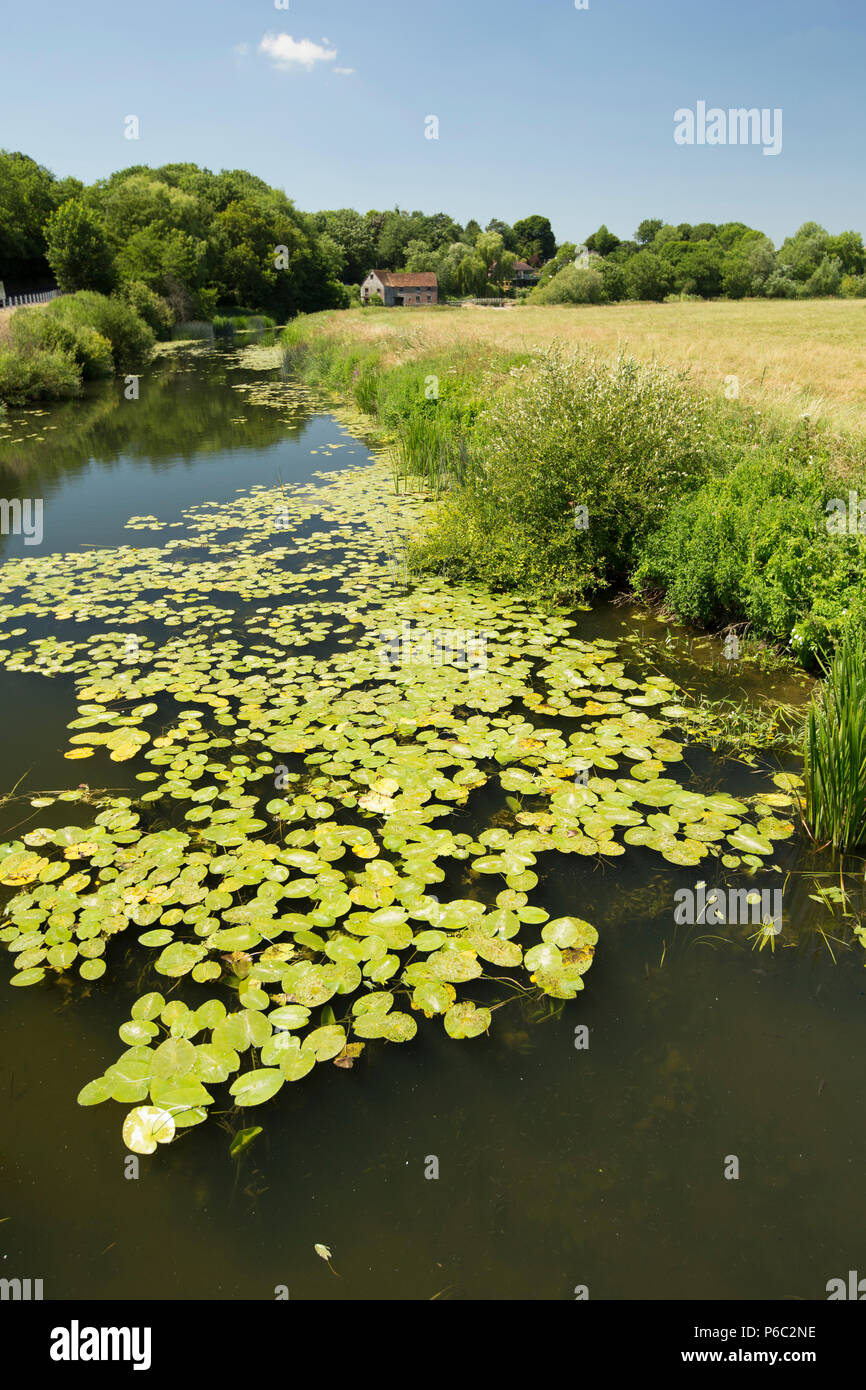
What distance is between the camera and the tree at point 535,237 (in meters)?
139

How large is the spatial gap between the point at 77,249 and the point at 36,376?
16.2 meters

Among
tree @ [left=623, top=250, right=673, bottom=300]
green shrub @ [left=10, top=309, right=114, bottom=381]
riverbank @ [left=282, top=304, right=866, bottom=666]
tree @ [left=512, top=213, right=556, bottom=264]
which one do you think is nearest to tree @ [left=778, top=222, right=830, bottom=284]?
tree @ [left=623, top=250, right=673, bottom=300]

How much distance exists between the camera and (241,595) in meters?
7.23

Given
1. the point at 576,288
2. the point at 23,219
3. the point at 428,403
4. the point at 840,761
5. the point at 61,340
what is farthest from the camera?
the point at 576,288

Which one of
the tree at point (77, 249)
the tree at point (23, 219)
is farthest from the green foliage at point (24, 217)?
the tree at point (77, 249)

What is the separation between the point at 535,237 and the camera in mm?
140875

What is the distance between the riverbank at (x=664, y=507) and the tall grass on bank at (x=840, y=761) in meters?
1.22

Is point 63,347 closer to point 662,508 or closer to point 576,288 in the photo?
point 662,508

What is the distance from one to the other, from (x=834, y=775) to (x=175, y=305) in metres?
48.7

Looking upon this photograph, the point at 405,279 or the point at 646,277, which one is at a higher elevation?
the point at 405,279

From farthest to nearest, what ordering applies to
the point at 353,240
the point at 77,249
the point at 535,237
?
the point at 535,237
the point at 353,240
the point at 77,249

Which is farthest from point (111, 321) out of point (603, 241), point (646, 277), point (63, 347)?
point (603, 241)

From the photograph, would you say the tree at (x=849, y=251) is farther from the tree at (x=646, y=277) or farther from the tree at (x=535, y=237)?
the tree at (x=535, y=237)
